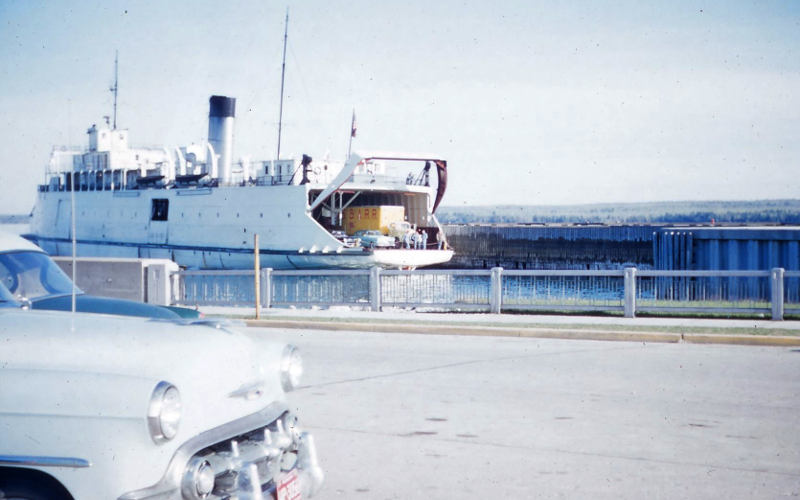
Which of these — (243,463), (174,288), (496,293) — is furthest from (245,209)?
(243,463)

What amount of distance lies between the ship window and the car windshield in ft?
144

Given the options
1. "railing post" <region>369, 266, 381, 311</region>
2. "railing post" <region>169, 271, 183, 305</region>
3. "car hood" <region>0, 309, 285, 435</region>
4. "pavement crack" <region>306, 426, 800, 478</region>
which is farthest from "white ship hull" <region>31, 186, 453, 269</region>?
"car hood" <region>0, 309, 285, 435</region>

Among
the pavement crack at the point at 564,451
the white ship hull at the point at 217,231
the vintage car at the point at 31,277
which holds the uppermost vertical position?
the white ship hull at the point at 217,231

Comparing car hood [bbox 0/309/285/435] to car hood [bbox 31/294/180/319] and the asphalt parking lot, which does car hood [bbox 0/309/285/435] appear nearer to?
car hood [bbox 31/294/180/319]

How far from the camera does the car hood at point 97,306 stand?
5113mm

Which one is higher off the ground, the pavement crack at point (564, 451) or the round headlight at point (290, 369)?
the round headlight at point (290, 369)

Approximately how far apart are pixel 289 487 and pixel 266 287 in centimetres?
1633

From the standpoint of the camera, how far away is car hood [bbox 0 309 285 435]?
11.5 feet

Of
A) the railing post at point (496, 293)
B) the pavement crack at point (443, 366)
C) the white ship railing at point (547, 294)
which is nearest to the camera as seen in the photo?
the pavement crack at point (443, 366)

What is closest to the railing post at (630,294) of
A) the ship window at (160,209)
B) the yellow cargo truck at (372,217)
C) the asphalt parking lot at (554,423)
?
the asphalt parking lot at (554,423)

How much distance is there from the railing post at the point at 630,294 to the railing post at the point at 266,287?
8.02 meters

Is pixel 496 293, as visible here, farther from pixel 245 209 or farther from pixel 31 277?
pixel 245 209

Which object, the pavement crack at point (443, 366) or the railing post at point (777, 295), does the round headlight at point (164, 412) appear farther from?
the railing post at point (777, 295)

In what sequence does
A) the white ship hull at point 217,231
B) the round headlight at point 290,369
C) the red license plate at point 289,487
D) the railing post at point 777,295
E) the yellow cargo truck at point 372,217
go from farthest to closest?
1. the yellow cargo truck at point 372,217
2. the white ship hull at point 217,231
3. the railing post at point 777,295
4. the round headlight at point 290,369
5. the red license plate at point 289,487
